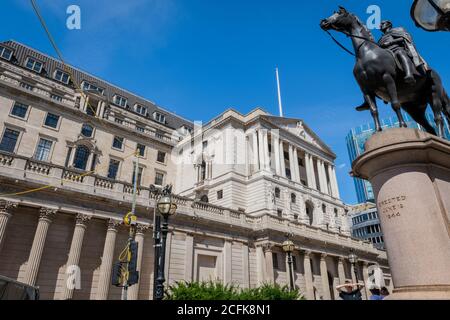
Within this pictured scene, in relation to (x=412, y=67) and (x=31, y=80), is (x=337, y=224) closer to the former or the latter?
(x=412, y=67)

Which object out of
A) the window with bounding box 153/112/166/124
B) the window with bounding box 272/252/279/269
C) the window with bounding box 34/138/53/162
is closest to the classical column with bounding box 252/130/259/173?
the window with bounding box 272/252/279/269

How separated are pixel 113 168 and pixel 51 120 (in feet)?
33.2

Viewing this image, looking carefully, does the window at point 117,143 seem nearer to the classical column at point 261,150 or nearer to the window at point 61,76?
the window at point 61,76

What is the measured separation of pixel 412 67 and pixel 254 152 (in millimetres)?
34850

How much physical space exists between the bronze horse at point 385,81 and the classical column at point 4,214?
61.1 ft

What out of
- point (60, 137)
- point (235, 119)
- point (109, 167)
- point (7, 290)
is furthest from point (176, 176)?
point (7, 290)

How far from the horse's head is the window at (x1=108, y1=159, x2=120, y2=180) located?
126 ft

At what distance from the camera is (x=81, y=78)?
49.0 metres

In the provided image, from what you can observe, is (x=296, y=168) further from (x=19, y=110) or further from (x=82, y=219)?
(x=19, y=110)

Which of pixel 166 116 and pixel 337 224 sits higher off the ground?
pixel 166 116

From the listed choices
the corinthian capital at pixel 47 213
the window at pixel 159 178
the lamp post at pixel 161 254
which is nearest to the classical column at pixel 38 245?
the corinthian capital at pixel 47 213

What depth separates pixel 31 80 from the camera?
38.7 metres
